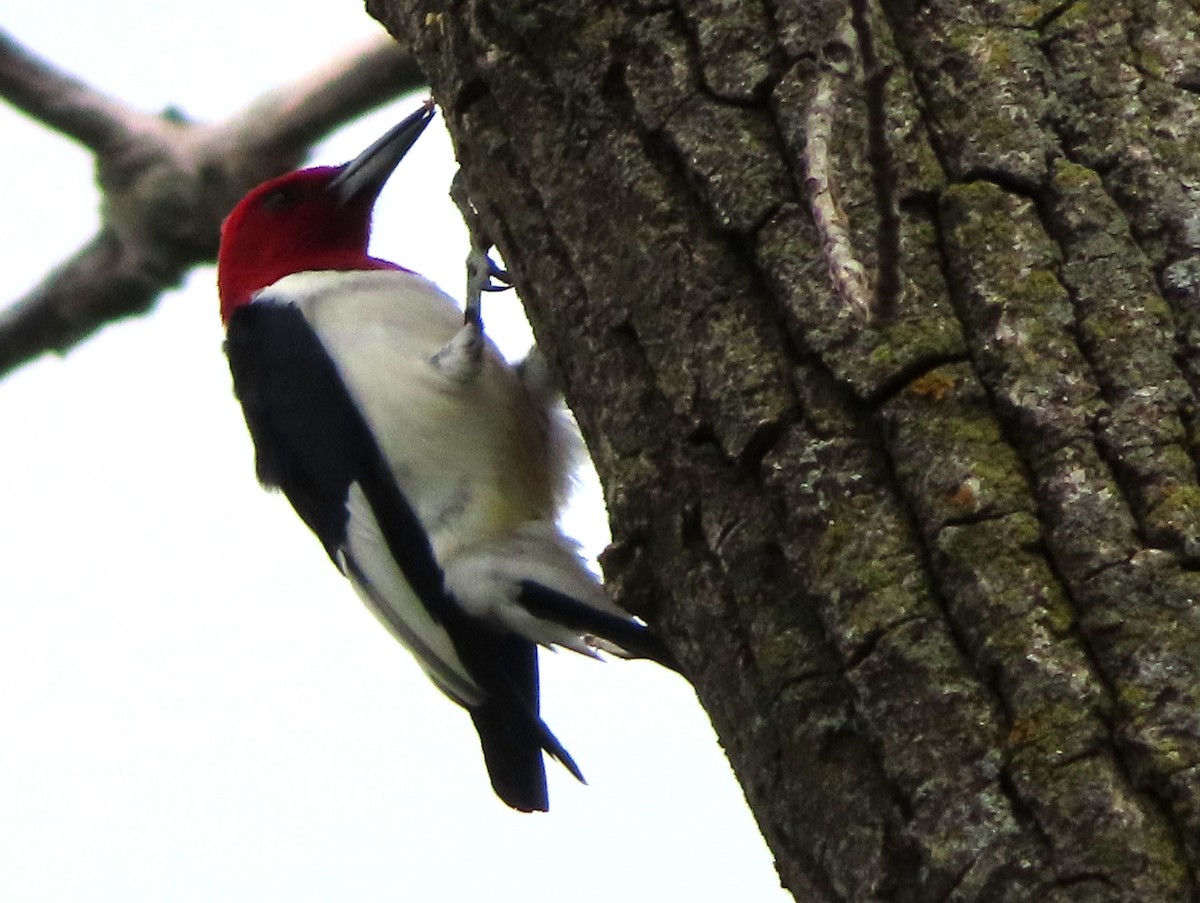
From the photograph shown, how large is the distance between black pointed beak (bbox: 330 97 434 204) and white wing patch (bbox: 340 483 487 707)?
1.05 metres

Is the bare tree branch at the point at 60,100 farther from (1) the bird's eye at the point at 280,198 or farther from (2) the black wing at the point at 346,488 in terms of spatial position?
(2) the black wing at the point at 346,488

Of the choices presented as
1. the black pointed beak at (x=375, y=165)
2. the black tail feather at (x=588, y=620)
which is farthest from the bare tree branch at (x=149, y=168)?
the black tail feather at (x=588, y=620)

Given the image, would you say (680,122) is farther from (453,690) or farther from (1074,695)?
(453,690)

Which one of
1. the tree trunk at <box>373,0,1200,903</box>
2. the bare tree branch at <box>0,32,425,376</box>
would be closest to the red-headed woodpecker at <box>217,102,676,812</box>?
the bare tree branch at <box>0,32,425,376</box>

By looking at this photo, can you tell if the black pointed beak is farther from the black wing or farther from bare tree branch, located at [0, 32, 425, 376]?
the black wing

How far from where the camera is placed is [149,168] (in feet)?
12.5

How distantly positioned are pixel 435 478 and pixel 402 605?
27 centimetres

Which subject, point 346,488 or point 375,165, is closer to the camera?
point 346,488

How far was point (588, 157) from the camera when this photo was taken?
1.77 meters

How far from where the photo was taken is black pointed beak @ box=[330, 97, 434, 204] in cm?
384

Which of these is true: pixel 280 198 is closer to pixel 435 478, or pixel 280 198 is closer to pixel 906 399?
pixel 435 478

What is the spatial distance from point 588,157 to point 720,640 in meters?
0.56

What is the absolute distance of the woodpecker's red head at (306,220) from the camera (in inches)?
151

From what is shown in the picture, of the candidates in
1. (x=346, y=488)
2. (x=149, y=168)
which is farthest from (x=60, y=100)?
(x=346, y=488)
